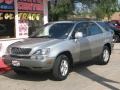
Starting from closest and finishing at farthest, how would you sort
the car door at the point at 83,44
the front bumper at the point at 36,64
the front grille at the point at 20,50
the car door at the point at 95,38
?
1. the front bumper at the point at 36,64
2. the front grille at the point at 20,50
3. the car door at the point at 83,44
4. the car door at the point at 95,38

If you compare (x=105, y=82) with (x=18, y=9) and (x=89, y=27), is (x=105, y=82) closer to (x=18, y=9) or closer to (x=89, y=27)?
(x=89, y=27)

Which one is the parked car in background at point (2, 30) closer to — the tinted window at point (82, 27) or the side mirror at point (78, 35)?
the tinted window at point (82, 27)

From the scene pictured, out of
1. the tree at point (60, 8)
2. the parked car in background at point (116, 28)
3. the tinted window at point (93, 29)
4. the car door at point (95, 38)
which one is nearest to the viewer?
the car door at point (95, 38)

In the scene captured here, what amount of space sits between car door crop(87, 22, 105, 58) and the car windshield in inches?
36.9

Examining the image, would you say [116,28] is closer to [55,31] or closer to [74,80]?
[55,31]

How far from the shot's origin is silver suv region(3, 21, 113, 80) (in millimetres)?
9789

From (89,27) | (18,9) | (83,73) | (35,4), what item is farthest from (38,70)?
(35,4)

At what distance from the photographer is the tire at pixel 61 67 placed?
1002 centimetres

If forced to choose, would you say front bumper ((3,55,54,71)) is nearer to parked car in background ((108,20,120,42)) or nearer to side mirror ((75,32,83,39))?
side mirror ((75,32,83,39))

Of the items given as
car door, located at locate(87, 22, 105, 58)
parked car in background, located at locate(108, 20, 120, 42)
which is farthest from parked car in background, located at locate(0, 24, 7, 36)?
parked car in background, located at locate(108, 20, 120, 42)

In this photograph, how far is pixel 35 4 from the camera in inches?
675

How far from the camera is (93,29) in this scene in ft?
40.9

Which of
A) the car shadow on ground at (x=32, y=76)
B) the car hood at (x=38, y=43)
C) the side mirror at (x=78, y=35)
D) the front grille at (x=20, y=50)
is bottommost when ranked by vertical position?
the car shadow on ground at (x=32, y=76)

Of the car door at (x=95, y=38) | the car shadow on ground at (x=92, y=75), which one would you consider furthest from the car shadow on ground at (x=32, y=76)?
the car door at (x=95, y=38)
